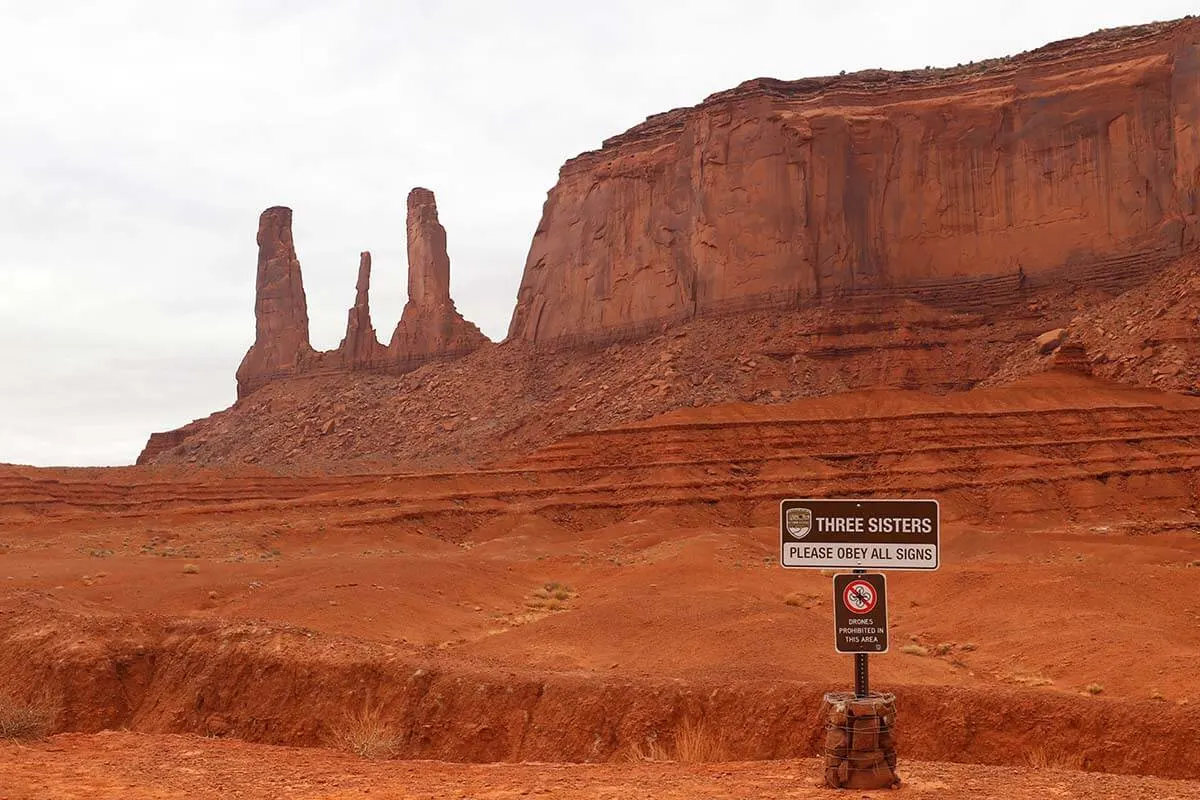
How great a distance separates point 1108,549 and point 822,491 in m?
9.23

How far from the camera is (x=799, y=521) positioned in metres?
8.56

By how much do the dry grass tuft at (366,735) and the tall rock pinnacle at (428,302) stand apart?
5625 cm

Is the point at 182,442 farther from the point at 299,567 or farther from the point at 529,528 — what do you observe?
the point at 299,567

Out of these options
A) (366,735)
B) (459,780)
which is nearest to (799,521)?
(459,780)

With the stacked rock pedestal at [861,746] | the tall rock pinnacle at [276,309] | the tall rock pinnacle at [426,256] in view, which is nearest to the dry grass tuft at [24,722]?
the stacked rock pedestal at [861,746]

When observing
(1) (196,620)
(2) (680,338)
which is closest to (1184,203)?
(2) (680,338)

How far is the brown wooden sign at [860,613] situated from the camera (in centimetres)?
838

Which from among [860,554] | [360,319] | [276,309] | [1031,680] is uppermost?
[276,309]

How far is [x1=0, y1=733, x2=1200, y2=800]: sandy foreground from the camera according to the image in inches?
306

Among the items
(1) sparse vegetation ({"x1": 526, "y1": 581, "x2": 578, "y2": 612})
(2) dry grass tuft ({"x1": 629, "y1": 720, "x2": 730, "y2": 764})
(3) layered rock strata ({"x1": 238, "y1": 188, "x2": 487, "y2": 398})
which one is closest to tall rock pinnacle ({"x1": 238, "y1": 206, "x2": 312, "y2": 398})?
(3) layered rock strata ({"x1": 238, "y1": 188, "x2": 487, "y2": 398})

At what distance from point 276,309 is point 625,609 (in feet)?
212

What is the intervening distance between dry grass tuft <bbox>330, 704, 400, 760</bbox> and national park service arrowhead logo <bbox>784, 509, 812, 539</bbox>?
4264mm

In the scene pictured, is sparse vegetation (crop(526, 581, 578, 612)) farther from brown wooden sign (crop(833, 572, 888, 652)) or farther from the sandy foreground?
brown wooden sign (crop(833, 572, 888, 652))

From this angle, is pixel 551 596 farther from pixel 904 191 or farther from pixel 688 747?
pixel 904 191
